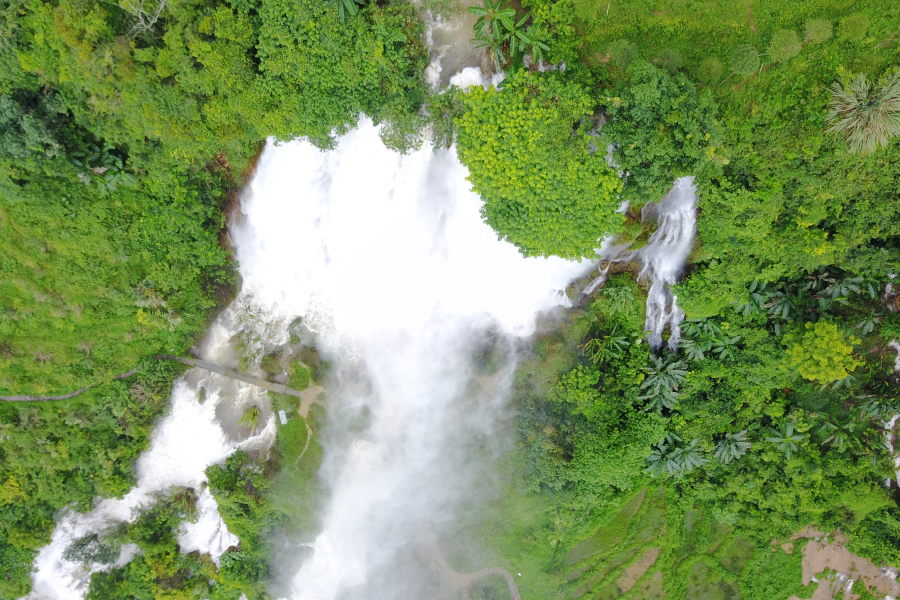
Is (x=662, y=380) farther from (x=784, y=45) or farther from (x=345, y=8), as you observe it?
(x=345, y=8)

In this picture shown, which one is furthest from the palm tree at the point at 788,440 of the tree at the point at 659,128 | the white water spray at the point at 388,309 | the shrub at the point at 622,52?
the shrub at the point at 622,52

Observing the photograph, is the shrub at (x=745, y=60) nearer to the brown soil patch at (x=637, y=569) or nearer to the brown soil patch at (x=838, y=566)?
the brown soil patch at (x=838, y=566)

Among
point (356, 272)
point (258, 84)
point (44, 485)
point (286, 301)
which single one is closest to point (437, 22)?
point (258, 84)

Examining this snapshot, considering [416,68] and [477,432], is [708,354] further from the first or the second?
[416,68]

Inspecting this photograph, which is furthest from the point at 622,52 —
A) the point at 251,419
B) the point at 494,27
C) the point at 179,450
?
the point at 179,450

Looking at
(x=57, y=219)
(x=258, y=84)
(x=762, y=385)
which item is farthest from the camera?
(x=762, y=385)

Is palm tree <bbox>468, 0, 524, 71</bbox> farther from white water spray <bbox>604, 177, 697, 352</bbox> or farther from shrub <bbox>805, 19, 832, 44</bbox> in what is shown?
shrub <bbox>805, 19, 832, 44</bbox>
